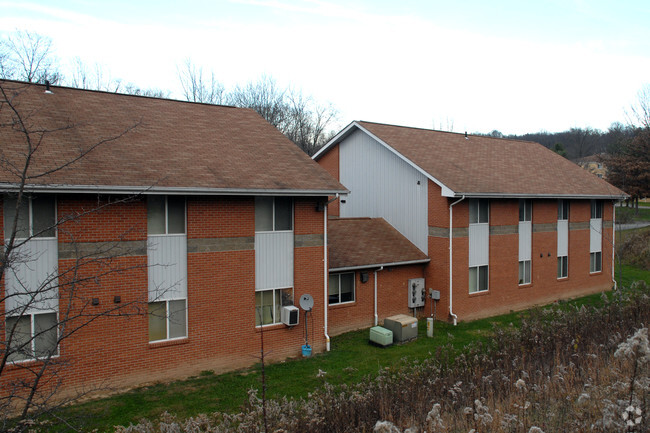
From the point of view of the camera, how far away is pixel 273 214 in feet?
45.3

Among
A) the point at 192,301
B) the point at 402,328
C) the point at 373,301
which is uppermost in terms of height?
the point at 192,301

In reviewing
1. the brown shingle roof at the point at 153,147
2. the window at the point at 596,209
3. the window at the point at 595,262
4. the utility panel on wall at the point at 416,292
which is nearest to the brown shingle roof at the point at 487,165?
the window at the point at 596,209

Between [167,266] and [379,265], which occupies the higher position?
[167,266]

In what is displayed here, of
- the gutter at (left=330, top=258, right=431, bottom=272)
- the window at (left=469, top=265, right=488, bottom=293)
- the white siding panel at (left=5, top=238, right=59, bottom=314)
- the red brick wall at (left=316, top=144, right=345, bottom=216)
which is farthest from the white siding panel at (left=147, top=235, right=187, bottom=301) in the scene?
the red brick wall at (left=316, top=144, right=345, bottom=216)

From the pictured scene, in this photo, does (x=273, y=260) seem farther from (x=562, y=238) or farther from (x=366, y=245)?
(x=562, y=238)

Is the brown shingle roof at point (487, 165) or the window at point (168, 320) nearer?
the window at point (168, 320)

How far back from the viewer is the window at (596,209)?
2352 centimetres

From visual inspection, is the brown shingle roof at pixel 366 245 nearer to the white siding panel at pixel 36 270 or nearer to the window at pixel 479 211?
the window at pixel 479 211

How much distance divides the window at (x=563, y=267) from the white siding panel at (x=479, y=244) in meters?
5.39

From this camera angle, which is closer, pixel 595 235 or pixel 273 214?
pixel 273 214

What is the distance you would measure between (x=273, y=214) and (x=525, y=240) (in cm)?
1224

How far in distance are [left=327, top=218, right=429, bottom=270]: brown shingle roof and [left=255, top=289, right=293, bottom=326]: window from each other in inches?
92.3

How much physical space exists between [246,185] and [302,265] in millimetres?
3113

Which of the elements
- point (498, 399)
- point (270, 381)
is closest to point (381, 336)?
point (270, 381)
